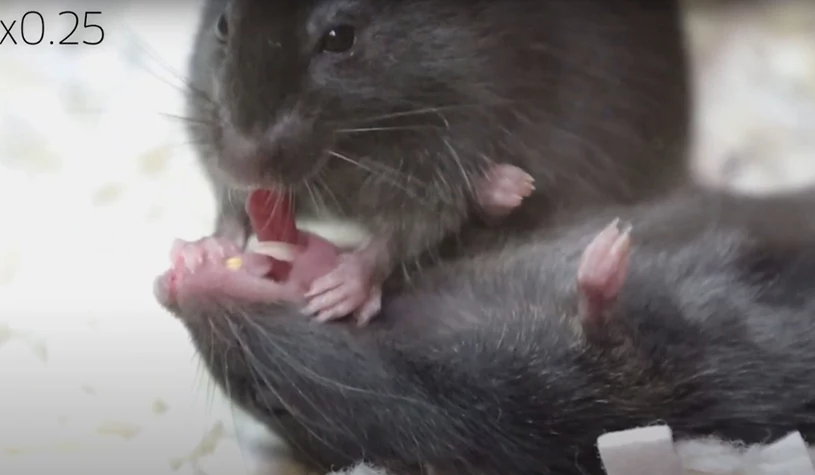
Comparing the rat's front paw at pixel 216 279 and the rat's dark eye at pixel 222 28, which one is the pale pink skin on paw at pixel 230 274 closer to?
the rat's front paw at pixel 216 279

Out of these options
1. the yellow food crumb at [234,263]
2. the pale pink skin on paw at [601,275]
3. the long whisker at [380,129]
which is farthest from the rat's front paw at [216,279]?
the pale pink skin on paw at [601,275]

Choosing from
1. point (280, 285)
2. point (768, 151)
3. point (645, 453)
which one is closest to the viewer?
point (645, 453)

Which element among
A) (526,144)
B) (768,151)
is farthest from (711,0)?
(526,144)

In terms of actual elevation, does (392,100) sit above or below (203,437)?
above

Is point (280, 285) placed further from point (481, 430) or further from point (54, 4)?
point (54, 4)

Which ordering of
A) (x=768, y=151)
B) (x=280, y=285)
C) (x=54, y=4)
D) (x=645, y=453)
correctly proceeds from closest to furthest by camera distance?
(x=645, y=453) → (x=280, y=285) → (x=54, y=4) → (x=768, y=151)

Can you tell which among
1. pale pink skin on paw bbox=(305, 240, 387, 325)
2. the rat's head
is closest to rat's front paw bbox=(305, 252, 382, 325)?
pale pink skin on paw bbox=(305, 240, 387, 325)
